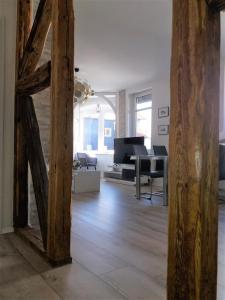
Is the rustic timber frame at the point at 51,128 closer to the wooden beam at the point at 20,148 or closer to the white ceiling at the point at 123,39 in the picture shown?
the wooden beam at the point at 20,148

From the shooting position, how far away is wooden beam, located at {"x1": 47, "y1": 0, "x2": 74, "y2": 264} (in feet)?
6.87

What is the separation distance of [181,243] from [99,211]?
9.22ft

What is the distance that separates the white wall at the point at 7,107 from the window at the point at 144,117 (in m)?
5.35

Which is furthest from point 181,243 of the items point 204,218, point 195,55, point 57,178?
point 57,178

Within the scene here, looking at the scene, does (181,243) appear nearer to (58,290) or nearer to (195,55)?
(195,55)

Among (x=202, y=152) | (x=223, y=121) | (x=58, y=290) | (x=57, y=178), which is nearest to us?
(x=202, y=152)

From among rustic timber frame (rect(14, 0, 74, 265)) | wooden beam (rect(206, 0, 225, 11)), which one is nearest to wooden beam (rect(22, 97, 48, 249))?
rustic timber frame (rect(14, 0, 74, 265))

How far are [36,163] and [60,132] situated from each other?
0.66 m

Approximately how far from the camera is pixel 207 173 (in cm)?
116

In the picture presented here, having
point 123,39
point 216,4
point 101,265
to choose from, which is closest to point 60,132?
point 101,265

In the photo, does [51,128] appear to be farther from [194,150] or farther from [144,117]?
[144,117]

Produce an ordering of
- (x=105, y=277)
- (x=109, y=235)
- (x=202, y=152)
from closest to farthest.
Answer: (x=202, y=152) < (x=105, y=277) < (x=109, y=235)

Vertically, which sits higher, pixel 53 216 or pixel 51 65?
pixel 51 65

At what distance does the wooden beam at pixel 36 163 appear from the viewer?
7.91ft
